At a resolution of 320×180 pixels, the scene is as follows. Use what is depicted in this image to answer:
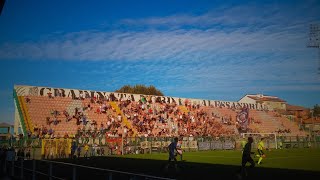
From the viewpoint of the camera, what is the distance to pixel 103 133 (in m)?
46.5

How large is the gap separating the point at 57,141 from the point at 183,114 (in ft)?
85.1

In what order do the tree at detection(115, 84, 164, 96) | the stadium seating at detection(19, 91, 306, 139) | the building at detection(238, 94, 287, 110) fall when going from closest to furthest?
1. the stadium seating at detection(19, 91, 306, 139)
2. the tree at detection(115, 84, 164, 96)
3. the building at detection(238, 94, 287, 110)

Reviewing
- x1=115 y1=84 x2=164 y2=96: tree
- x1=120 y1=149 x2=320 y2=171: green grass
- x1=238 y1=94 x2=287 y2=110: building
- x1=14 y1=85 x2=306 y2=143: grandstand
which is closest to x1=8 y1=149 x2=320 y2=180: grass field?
x1=120 y1=149 x2=320 y2=171: green grass

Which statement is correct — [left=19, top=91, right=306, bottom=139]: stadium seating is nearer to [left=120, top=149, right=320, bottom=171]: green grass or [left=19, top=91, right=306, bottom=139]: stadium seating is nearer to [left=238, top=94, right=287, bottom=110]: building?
[left=120, top=149, right=320, bottom=171]: green grass

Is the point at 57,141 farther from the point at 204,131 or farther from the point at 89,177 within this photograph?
the point at 204,131

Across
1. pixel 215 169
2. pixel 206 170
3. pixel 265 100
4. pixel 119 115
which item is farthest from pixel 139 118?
pixel 265 100

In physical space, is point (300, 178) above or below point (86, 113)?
below

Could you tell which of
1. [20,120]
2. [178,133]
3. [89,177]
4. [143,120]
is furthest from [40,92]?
[89,177]

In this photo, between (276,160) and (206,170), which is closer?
(206,170)

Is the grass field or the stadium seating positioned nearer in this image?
the grass field

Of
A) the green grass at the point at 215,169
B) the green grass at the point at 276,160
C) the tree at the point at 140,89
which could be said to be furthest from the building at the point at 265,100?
the green grass at the point at 215,169

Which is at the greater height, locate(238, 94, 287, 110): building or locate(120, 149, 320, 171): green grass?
locate(238, 94, 287, 110): building

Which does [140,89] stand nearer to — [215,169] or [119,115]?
[119,115]

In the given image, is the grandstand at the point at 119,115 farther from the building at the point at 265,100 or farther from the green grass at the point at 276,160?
the building at the point at 265,100
